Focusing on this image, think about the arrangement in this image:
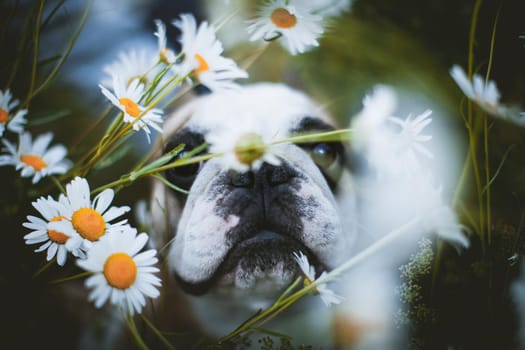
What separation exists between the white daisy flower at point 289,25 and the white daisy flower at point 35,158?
32 cm

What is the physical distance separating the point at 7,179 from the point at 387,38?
68 centimetres

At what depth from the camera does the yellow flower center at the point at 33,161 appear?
0.56m

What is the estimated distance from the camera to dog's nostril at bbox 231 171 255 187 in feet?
2.33

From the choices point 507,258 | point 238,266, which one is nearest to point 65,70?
point 238,266

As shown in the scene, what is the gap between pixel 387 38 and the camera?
759 mm

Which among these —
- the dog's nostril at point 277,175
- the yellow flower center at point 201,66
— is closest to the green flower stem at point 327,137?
the yellow flower center at point 201,66

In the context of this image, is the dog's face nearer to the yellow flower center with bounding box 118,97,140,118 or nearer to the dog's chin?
the dog's chin

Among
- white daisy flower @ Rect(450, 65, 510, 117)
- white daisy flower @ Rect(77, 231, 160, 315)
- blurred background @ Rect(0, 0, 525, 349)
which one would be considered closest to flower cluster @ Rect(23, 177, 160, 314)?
white daisy flower @ Rect(77, 231, 160, 315)

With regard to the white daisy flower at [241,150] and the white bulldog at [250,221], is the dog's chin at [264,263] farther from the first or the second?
the white daisy flower at [241,150]

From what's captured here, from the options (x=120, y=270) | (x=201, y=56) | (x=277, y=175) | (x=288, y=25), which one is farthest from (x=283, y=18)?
(x=120, y=270)

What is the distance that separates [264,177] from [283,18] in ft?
0.88

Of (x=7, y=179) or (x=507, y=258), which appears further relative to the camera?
(x=7, y=179)

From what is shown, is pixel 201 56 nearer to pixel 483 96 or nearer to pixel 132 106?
pixel 132 106

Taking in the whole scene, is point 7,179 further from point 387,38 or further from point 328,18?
point 387,38
